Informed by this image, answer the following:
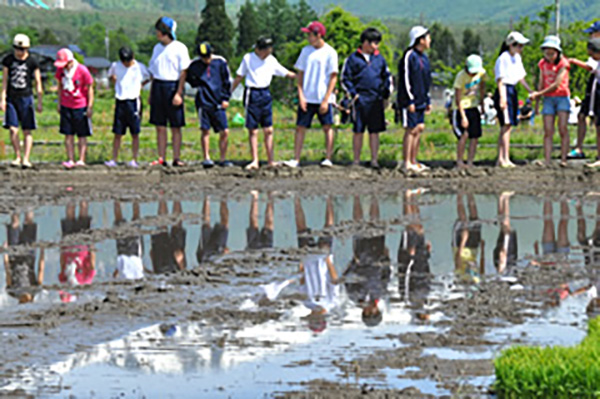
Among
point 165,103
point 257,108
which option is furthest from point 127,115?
point 257,108

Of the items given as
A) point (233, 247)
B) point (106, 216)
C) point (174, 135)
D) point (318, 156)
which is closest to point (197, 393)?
point (233, 247)

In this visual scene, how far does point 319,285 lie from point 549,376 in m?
3.31

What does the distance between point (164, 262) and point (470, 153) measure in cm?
841

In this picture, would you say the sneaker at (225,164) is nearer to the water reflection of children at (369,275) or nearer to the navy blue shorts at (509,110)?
the navy blue shorts at (509,110)

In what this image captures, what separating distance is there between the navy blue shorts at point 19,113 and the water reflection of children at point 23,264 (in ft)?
15.6

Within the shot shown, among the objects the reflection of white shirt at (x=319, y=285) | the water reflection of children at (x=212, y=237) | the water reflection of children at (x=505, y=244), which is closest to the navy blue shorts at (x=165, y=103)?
the water reflection of children at (x=212, y=237)

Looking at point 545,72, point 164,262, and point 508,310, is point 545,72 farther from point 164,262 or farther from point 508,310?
point 508,310

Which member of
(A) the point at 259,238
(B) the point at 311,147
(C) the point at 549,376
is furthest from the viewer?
(B) the point at 311,147

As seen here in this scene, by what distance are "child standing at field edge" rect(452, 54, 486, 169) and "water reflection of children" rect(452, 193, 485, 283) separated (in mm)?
3056

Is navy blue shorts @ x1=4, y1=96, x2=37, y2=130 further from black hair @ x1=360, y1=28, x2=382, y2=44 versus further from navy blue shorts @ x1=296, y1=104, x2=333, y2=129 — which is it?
black hair @ x1=360, y1=28, x2=382, y2=44

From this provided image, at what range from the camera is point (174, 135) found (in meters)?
17.9

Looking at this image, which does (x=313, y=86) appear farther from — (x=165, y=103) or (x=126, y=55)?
(x=126, y=55)

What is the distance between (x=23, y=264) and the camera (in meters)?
10.5

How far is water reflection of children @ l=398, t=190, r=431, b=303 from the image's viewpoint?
9.08 m
